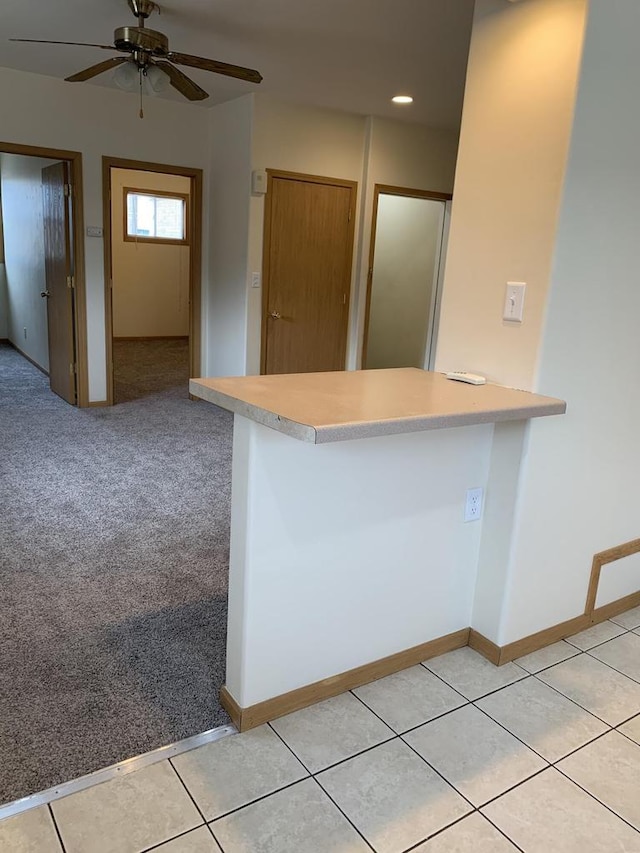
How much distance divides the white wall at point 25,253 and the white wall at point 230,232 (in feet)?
5.35

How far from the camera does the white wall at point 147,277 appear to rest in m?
9.02

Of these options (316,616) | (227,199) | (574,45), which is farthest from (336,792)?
(227,199)

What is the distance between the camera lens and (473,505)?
89.0 inches

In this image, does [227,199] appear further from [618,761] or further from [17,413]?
[618,761]

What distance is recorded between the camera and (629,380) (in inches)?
91.0

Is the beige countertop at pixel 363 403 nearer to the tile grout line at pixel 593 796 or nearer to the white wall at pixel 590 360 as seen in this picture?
the white wall at pixel 590 360

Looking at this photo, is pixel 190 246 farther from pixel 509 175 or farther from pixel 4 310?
pixel 4 310

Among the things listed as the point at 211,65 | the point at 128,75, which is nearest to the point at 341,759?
the point at 211,65

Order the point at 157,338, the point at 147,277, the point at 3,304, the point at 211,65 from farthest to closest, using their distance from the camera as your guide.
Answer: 1. the point at 157,338
2. the point at 147,277
3. the point at 3,304
4. the point at 211,65

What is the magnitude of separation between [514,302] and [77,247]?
4.17 m

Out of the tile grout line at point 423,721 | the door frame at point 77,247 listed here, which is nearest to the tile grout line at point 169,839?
the tile grout line at point 423,721

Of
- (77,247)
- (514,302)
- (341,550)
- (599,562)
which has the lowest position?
(599,562)

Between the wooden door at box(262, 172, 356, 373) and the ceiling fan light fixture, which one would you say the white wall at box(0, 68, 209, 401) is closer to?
the wooden door at box(262, 172, 356, 373)

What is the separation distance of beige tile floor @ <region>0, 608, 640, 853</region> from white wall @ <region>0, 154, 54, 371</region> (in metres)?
5.42
